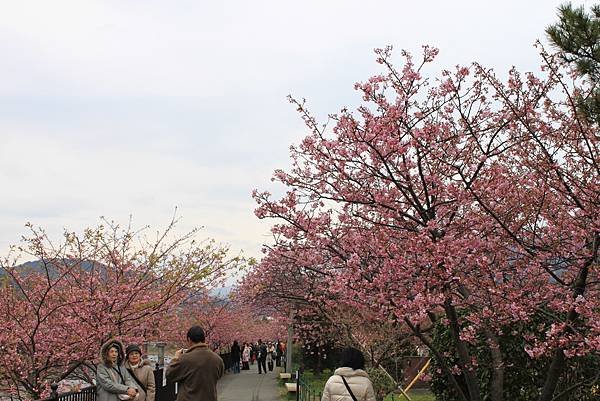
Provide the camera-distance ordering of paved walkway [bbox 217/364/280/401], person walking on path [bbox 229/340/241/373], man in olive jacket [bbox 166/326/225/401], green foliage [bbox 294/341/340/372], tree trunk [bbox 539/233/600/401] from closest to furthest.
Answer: tree trunk [bbox 539/233/600/401] → man in olive jacket [bbox 166/326/225/401] → paved walkway [bbox 217/364/280/401] → green foliage [bbox 294/341/340/372] → person walking on path [bbox 229/340/241/373]

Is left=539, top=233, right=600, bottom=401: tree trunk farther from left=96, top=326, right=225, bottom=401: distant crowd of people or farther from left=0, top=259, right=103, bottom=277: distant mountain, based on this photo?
left=0, top=259, right=103, bottom=277: distant mountain

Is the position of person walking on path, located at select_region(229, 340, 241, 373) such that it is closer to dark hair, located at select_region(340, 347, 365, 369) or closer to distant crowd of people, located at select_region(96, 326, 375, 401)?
distant crowd of people, located at select_region(96, 326, 375, 401)

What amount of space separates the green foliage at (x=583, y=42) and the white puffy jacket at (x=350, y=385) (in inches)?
126

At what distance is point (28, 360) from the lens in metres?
11.2

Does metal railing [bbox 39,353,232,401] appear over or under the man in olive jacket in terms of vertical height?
under

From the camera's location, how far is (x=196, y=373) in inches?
286

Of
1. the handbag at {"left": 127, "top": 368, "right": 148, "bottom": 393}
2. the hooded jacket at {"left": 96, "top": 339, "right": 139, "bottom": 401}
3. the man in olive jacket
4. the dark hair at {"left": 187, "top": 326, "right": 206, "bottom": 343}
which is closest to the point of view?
the man in olive jacket

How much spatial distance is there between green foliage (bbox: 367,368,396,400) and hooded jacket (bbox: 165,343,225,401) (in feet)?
22.7

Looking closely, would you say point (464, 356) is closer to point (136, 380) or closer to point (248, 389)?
point (136, 380)

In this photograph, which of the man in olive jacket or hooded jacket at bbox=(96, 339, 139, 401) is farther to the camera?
hooded jacket at bbox=(96, 339, 139, 401)

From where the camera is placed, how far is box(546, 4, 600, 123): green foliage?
20.5ft

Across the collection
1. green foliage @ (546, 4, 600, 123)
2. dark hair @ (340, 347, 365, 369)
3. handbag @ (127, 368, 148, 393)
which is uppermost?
green foliage @ (546, 4, 600, 123)

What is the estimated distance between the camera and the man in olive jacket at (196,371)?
7242mm

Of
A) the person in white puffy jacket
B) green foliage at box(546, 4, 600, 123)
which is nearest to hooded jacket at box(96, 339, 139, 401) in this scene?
the person in white puffy jacket
